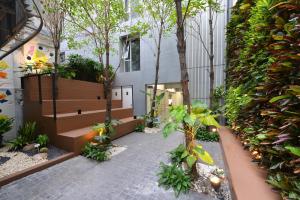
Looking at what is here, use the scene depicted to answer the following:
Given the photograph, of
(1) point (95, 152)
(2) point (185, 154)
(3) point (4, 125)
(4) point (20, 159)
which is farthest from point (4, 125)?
(2) point (185, 154)

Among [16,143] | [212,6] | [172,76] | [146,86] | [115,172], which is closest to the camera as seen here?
[115,172]

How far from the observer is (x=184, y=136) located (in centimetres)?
442

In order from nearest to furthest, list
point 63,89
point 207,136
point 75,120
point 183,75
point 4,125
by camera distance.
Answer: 1. point 183,75
2. point 4,125
3. point 75,120
4. point 207,136
5. point 63,89

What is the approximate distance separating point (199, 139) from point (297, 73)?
15.7 ft

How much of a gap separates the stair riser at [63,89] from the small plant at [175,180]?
4.41 metres

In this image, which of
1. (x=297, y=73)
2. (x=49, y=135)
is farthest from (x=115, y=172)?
(x=297, y=73)

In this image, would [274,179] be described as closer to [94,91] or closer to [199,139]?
[199,139]

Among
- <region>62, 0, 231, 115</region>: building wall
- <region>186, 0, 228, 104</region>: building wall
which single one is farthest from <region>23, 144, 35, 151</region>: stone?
<region>186, 0, 228, 104</region>: building wall

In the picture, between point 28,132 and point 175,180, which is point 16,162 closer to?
point 28,132

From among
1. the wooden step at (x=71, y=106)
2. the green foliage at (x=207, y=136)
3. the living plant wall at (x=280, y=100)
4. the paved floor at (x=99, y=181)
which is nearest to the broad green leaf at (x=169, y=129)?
the paved floor at (x=99, y=181)

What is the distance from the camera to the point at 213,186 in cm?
284

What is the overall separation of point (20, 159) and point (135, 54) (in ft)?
24.7

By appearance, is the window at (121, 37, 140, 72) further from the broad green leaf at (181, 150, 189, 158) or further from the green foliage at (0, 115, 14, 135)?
the broad green leaf at (181, 150, 189, 158)

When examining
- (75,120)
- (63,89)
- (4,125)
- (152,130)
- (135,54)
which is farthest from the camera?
(135,54)
